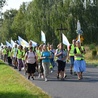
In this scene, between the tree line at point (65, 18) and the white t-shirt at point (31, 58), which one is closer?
the white t-shirt at point (31, 58)

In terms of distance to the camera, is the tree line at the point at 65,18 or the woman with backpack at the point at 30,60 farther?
the tree line at the point at 65,18

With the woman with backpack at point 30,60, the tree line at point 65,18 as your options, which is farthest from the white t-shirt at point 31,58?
the tree line at point 65,18

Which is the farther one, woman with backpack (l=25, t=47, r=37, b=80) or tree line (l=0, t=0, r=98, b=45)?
tree line (l=0, t=0, r=98, b=45)

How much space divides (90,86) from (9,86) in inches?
123

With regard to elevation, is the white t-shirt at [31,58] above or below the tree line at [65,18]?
below

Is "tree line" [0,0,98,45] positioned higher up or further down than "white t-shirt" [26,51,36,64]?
higher up

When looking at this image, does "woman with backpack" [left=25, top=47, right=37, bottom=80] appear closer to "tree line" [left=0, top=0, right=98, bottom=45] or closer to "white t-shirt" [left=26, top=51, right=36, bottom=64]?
"white t-shirt" [left=26, top=51, right=36, bottom=64]

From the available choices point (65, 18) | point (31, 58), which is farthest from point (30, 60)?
point (65, 18)

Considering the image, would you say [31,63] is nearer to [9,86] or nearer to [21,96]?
[9,86]

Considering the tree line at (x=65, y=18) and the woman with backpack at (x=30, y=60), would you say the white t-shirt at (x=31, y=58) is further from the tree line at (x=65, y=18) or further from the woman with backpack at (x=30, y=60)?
the tree line at (x=65, y=18)

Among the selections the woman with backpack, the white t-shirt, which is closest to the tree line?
the woman with backpack

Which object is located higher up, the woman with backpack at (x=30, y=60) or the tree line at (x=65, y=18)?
the tree line at (x=65, y=18)

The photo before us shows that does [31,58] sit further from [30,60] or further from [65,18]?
[65,18]

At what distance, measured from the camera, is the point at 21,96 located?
11484mm
